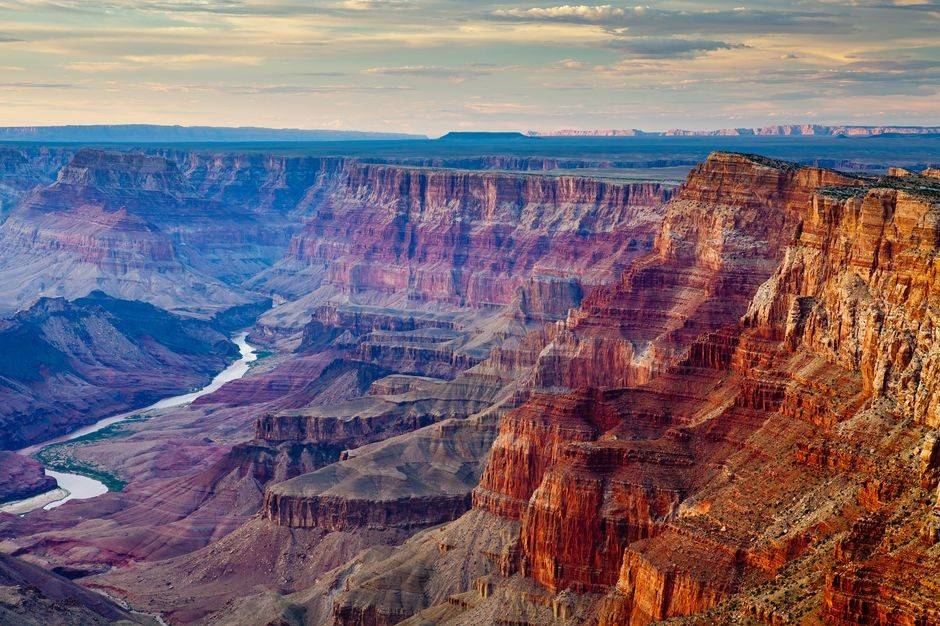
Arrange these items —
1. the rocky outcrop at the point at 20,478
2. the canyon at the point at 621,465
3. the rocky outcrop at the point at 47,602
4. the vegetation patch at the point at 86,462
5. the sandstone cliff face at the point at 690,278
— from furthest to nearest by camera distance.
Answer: the vegetation patch at the point at 86,462
the rocky outcrop at the point at 20,478
the sandstone cliff face at the point at 690,278
the rocky outcrop at the point at 47,602
the canyon at the point at 621,465

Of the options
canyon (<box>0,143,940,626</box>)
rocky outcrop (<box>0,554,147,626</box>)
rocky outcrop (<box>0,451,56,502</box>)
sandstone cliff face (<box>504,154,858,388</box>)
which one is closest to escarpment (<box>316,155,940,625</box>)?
canyon (<box>0,143,940,626</box>)

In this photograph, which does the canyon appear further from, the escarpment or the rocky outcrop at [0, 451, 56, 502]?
the rocky outcrop at [0, 451, 56, 502]

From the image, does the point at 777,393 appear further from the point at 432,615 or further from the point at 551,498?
the point at 432,615

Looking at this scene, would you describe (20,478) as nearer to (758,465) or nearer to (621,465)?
(621,465)

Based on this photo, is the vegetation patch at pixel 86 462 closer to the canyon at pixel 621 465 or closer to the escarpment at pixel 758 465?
the canyon at pixel 621 465

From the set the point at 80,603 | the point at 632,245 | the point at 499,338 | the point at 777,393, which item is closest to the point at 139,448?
the point at 499,338

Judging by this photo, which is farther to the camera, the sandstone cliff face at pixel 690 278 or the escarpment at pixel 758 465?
the sandstone cliff face at pixel 690 278

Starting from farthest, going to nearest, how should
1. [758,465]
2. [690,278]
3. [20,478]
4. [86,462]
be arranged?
[86,462]
[20,478]
[690,278]
[758,465]

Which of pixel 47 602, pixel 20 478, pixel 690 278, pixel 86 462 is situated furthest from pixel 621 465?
pixel 86 462

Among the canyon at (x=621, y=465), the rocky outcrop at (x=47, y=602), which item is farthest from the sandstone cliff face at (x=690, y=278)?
the rocky outcrop at (x=47, y=602)

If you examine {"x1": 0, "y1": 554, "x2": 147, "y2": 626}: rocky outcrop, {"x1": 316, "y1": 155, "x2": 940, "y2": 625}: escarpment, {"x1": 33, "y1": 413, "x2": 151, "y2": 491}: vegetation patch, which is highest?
{"x1": 316, "y1": 155, "x2": 940, "y2": 625}: escarpment
